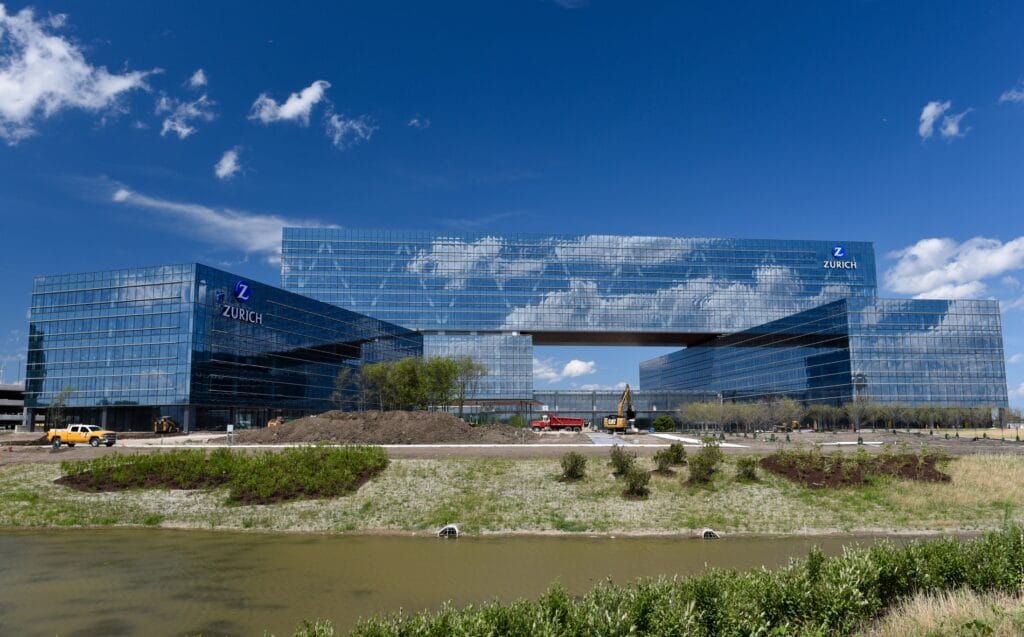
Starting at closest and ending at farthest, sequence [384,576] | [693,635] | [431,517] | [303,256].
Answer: [693,635], [384,576], [431,517], [303,256]

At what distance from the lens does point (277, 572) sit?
22297 mm

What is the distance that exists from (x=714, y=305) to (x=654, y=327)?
14235 mm

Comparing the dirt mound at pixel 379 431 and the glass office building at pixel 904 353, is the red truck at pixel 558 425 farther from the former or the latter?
the glass office building at pixel 904 353

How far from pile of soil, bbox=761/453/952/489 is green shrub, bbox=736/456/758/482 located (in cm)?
108

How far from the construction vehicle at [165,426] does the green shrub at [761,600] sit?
88.4 meters

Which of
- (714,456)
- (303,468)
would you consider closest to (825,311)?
(714,456)

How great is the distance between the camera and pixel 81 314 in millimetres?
102500

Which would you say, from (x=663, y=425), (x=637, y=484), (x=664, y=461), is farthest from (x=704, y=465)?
(x=663, y=425)

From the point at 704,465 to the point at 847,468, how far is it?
792cm

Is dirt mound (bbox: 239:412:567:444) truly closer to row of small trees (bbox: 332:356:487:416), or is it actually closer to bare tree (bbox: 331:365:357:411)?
row of small trees (bbox: 332:356:487:416)

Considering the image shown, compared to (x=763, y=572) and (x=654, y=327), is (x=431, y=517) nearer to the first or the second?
(x=763, y=572)

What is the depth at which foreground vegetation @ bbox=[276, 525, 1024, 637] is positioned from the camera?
1079cm

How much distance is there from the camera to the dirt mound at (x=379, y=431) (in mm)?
60312

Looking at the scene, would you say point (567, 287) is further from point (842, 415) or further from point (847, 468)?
point (847, 468)
